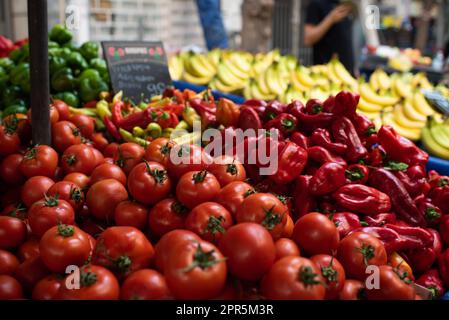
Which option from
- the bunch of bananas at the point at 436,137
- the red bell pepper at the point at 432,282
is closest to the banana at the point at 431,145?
the bunch of bananas at the point at 436,137

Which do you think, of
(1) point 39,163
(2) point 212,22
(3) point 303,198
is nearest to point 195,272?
(3) point 303,198

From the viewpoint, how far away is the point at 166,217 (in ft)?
5.15

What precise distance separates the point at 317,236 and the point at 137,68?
2266 mm

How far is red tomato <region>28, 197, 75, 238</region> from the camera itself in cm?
155

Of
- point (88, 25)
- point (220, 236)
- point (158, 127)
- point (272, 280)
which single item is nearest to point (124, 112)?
point (158, 127)

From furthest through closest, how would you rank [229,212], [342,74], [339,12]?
[339,12], [342,74], [229,212]

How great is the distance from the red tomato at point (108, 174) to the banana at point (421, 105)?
104 inches

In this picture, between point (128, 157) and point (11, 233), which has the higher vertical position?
point (128, 157)

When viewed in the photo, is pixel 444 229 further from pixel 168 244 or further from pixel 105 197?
pixel 105 197

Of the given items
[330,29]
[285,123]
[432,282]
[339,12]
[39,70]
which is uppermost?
[339,12]
